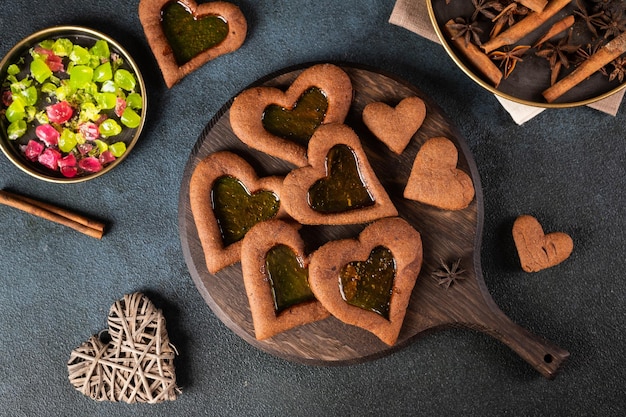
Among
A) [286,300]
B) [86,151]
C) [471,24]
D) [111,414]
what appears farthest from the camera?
[111,414]

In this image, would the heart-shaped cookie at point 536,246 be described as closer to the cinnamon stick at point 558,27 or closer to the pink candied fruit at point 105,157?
the cinnamon stick at point 558,27

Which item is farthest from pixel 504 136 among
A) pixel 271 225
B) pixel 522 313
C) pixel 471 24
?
pixel 271 225

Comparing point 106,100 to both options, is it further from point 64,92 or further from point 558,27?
point 558,27

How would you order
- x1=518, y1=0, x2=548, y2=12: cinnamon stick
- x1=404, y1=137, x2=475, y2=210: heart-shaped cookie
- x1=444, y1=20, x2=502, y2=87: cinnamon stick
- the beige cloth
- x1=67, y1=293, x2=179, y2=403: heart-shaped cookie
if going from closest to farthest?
x1=518, y1=0, x2=548, y2=12: cinnamon stick
x1=444, y1=20, x2=502, y2=87: cinnamon stick
x1=404, y1=137, x2=475, y2=210: heart-shaped cookie
the beige cloth
x1=67, y1=293, x2=179, y2=403: heart-shaped cookie

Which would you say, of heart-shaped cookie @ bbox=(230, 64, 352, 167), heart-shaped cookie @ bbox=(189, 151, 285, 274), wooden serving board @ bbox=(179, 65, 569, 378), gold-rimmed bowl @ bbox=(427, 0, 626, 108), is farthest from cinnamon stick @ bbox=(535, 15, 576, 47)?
heart-shaped cookie @ bbox=(189, 151, 285, 274)

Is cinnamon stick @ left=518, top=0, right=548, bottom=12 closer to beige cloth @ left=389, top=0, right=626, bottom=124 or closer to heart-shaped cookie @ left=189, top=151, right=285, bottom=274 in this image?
beige cloth @ left=389, top=0, right=626, bottom=124

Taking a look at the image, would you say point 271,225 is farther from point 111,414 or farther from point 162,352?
point 111,414
